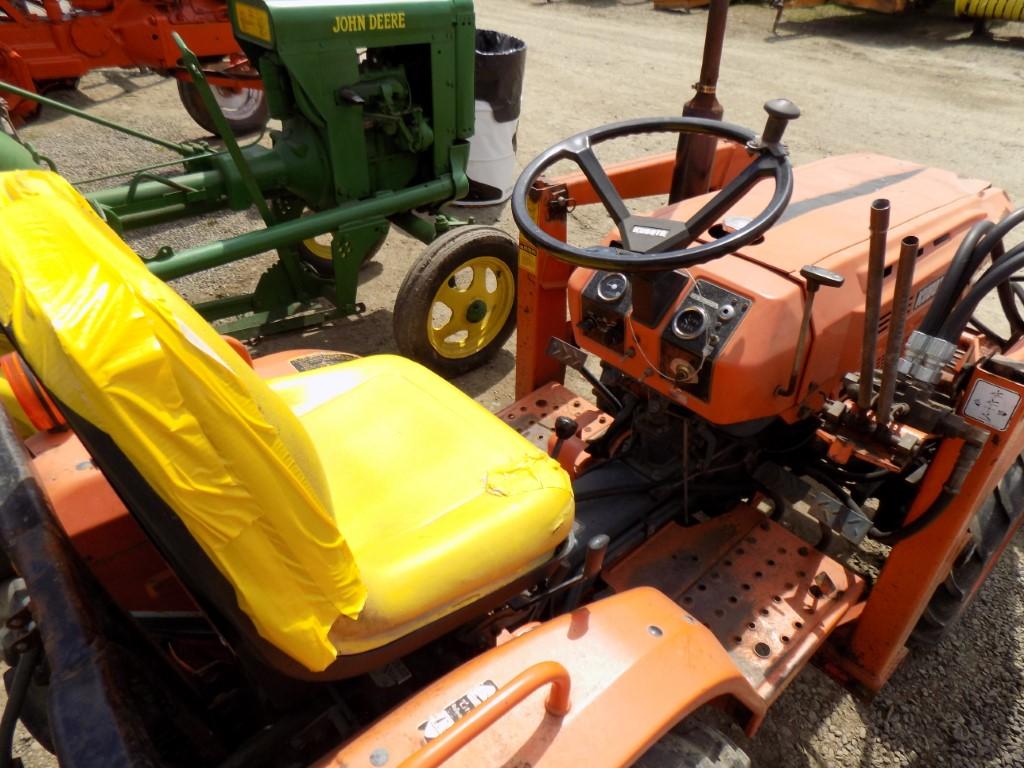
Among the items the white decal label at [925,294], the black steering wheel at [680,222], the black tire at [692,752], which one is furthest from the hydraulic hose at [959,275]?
the black tire at [692,752]

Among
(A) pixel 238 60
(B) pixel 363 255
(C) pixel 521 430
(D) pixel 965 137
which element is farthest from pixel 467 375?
(D) pixel 965 137

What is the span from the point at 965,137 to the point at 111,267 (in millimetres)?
7442

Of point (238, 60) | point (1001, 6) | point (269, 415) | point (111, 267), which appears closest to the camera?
point (111, 267)

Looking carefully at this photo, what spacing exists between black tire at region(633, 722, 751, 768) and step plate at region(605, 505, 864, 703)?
0.48m

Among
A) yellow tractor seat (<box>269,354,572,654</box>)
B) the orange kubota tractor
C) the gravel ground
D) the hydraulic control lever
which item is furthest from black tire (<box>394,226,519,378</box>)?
the orange kubota tractor

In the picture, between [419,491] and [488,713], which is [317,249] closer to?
[419,491]

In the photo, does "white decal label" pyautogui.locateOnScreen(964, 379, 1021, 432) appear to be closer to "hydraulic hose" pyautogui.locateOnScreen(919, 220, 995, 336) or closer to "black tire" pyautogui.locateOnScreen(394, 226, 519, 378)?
"hydraulic hose" pyautogui.locateOnScreen(919, 220, 995, 336)

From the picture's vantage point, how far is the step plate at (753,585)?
179cm

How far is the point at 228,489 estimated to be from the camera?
34.3 inches

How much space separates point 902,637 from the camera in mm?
1901

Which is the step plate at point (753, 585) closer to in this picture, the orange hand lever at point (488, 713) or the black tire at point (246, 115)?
the orange hand lever at point (488, 713)

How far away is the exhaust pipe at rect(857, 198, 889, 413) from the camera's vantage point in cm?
134

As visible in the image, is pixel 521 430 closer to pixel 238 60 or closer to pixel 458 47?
pixel 458 47

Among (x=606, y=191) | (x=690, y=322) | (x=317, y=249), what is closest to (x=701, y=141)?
(x=606, y=191)
